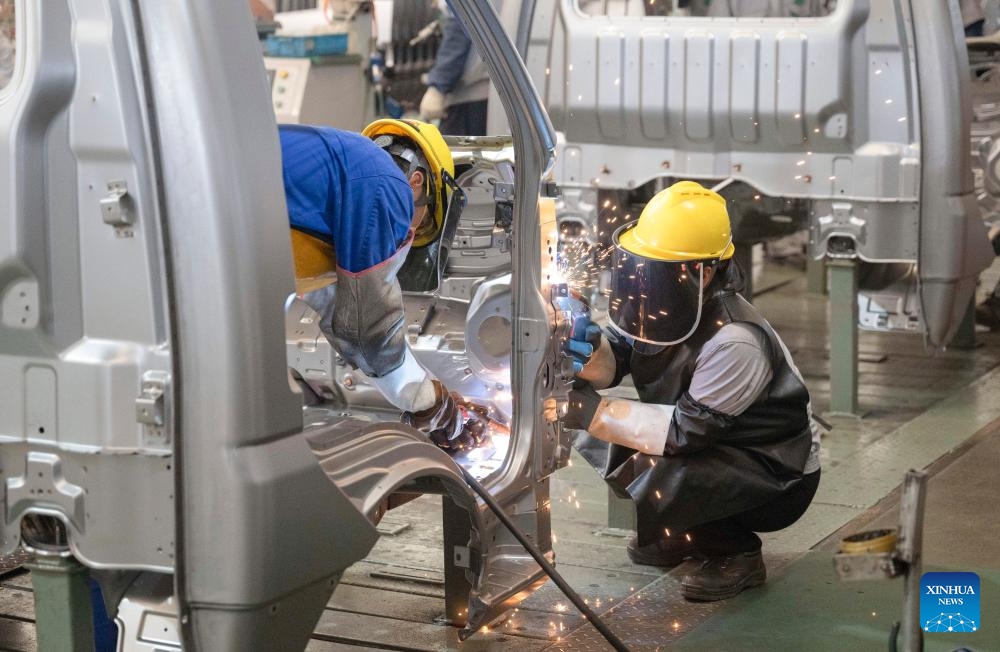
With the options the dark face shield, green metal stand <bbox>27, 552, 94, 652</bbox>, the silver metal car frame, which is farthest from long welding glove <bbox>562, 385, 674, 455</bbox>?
green metal stand <bbox>27, 552, 94, 652</bbox>

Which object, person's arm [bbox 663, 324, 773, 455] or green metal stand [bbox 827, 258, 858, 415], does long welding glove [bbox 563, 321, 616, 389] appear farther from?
green metal stand [bbox 827, 258, 858, 415]

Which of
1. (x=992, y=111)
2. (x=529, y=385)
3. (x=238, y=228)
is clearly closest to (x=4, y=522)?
(x=238, y=228)

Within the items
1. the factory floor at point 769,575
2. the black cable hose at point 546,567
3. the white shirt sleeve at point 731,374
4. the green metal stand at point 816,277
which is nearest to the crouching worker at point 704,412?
the white shirt sleeve at point 731,374

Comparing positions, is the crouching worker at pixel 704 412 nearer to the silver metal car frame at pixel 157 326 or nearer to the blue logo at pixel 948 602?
the blue logo at pixel 948 602

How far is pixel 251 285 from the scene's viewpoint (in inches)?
98.6

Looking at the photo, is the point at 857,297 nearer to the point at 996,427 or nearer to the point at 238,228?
the point at 996,427

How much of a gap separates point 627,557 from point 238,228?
256 centimetres

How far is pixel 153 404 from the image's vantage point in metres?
2.56

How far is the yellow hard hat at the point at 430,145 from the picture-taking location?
432cm

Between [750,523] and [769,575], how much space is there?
23cm

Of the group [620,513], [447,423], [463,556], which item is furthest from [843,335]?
[463,556]

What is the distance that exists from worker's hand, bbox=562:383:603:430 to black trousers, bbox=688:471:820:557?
50 cm

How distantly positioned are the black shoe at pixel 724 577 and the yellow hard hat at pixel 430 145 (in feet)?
4.60

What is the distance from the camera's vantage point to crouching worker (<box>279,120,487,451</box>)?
3.56m
